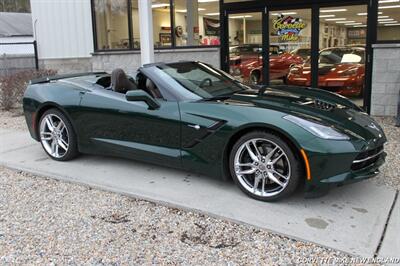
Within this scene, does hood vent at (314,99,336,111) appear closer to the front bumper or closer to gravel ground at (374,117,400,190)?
the front bumper

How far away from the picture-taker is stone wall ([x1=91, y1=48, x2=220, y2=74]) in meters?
10.0

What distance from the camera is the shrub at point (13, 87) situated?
949cm

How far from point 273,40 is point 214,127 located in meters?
5.93

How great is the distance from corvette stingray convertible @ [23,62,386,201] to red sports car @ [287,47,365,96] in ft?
13.1

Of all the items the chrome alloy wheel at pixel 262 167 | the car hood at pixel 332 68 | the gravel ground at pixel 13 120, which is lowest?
the gravel ground at pixel 13 120

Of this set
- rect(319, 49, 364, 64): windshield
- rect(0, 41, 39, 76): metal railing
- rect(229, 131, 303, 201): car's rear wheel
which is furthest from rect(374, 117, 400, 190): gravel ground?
rect(0, 41, 39, 76): metal railing

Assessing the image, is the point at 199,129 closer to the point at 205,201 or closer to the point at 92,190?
the point at 205,201

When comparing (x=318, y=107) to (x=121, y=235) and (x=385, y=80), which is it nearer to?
(x=121, y=235)

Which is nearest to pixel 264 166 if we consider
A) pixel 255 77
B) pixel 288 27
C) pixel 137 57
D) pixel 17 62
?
pixel 288 27

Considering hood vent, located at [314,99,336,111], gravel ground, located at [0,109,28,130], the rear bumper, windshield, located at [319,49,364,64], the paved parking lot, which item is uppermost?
windshield, located at [319,49,364,64]

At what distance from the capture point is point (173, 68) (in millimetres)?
4855

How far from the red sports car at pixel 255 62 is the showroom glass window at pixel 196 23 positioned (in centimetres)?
65

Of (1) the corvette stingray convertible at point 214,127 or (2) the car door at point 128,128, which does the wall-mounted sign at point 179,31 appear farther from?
(2) the car door at point 128,128

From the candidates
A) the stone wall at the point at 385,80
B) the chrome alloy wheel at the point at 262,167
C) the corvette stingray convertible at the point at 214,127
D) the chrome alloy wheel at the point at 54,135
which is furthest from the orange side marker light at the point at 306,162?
the stone wall at the point at 385,80
